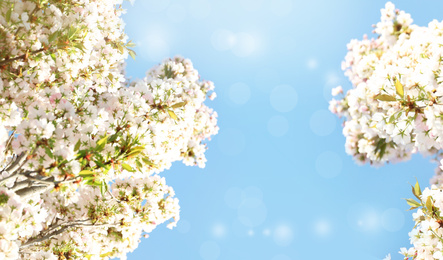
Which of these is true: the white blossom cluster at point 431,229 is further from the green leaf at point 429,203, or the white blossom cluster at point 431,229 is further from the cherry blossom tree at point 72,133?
the cherry blossom tree at point 72,133

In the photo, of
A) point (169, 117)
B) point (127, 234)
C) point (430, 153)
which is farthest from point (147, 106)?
point (430, 153)

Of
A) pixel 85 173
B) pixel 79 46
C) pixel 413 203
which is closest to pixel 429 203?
pixel 413 203

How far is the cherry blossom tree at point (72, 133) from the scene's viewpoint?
3.06 m

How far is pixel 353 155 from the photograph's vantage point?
8938 mm

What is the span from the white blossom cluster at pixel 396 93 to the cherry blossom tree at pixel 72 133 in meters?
2.90

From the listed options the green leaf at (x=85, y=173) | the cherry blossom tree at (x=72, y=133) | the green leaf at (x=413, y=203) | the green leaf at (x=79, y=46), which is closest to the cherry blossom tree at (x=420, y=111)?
the green leaf at (x=413, y=203)

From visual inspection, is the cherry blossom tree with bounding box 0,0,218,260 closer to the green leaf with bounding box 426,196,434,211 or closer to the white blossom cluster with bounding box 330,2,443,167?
the white blossom cluster with bounding box 330,2,443,167

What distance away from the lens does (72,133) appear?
343 centimetres

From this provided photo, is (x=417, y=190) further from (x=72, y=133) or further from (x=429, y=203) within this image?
(x=72, y=133)

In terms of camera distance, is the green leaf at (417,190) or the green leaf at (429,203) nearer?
the green leaf at (429,203)

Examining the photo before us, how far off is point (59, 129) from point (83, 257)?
2580mm

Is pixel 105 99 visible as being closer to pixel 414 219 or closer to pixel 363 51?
pixel 414 219

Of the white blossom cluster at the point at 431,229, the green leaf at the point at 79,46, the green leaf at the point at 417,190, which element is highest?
the green leaf at the point at 79,46

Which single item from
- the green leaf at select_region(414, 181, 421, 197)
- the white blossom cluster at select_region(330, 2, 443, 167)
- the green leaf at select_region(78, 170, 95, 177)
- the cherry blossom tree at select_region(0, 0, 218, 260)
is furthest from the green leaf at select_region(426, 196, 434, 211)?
the green leaf at select_region(78, 170, 95, 177)
